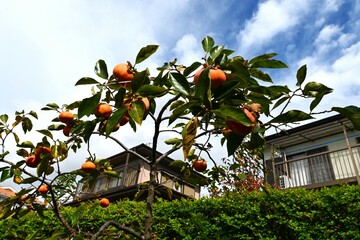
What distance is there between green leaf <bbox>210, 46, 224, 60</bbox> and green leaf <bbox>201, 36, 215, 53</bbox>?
25mm

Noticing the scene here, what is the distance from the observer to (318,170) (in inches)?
461

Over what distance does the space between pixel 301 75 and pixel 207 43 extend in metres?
0.43

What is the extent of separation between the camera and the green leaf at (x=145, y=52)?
3.38 ft

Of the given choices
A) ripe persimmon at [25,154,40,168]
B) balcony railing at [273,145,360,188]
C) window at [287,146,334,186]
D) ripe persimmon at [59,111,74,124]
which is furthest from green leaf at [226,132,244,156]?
window at [287,146,334,186]

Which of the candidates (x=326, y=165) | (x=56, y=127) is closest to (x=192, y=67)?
(x=56, y=127)

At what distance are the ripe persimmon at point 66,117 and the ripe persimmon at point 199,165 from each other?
3.06ft

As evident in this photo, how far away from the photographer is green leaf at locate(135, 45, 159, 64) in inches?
40.6

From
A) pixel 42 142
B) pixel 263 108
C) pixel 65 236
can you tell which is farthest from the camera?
pixel 42 142

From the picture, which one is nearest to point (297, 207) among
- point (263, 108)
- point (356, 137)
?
point (263, 108)

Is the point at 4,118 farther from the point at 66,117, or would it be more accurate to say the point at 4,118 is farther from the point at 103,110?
the point at 103,110

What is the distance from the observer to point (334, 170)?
439 inches

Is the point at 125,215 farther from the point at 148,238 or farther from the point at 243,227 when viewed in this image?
the point at 148,238

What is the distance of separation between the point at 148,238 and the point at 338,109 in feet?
3.08

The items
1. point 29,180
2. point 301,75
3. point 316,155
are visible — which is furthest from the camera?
point 316,155
